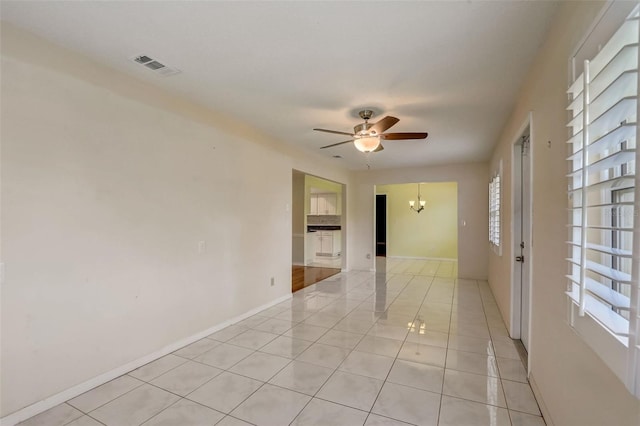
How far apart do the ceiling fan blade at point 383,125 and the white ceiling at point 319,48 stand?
0.83 ft

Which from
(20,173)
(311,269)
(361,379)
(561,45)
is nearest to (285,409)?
(361,379)

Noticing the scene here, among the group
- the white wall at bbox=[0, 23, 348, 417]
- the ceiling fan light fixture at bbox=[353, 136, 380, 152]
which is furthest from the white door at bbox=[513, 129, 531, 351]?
the white wall at bbox=[0, 23, 348, 417]

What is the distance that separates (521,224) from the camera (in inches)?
121

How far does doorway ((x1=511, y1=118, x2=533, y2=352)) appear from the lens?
300 centimetres

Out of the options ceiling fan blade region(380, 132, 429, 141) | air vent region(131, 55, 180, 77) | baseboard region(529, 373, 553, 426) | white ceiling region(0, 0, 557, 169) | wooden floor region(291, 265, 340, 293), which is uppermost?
air vent region(131, 55, 180, 77)

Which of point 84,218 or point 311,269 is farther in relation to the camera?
point 311,269

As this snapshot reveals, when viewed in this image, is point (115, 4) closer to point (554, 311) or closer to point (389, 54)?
point (389, 54)

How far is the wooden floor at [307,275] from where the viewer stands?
230 inches

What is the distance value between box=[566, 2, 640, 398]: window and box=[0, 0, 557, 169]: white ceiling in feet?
2.68

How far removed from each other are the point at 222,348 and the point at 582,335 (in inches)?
111

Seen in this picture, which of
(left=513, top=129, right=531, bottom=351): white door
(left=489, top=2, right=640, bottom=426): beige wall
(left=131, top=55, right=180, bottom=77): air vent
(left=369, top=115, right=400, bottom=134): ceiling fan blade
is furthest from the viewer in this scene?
(left=513, top=129, right=531, bottom=351): white door

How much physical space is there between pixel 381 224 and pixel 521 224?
7.38 m

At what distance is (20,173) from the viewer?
1.91 m

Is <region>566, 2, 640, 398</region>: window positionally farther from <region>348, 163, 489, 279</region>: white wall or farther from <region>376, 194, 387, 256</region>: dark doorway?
<region>376, 194, 387, 256</region>: dark doorway
